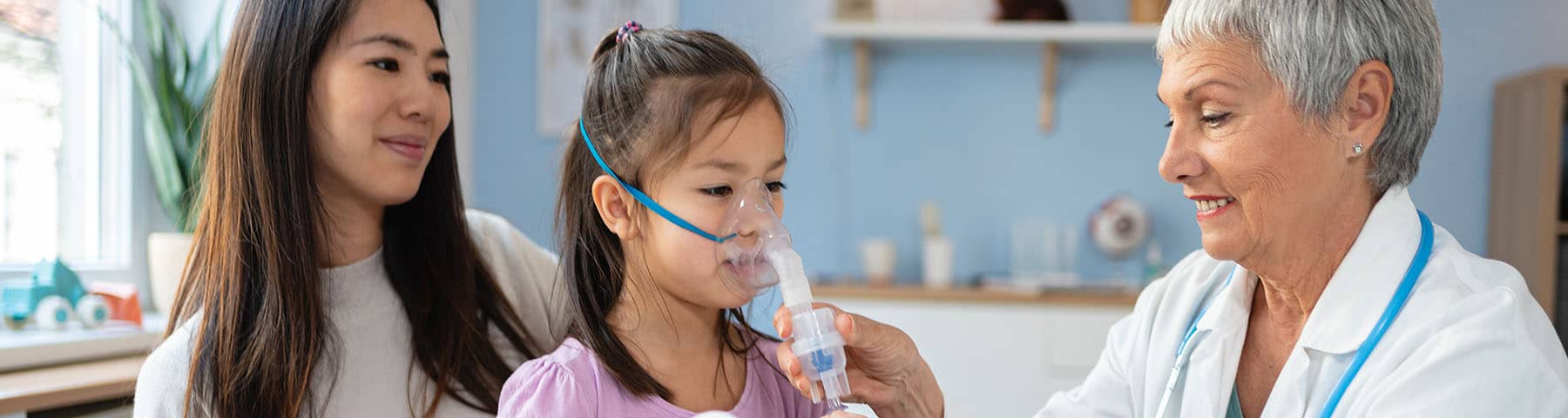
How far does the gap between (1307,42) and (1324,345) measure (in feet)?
1.10

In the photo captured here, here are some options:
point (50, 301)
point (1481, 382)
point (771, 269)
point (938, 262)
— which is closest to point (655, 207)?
point (771, 269)

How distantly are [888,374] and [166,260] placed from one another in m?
1.77

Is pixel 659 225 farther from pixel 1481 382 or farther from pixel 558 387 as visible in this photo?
pixel 1481 382

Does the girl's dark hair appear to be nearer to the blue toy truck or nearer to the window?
the blue toy truck

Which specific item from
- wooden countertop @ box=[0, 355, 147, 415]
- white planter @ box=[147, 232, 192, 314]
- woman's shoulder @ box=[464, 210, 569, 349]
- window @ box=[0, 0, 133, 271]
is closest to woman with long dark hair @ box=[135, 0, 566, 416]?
woman's shoulder @ box=[464, 210, 569, 349]

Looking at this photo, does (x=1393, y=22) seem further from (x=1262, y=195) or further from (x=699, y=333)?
(x=699, y=333)

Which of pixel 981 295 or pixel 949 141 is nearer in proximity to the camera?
pixel 981 295

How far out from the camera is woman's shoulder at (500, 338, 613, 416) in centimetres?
116

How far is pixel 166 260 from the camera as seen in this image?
236 cm

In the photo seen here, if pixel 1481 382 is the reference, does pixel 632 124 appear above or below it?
above

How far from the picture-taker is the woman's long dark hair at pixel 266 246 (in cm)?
142

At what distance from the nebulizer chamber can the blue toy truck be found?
5.32ft

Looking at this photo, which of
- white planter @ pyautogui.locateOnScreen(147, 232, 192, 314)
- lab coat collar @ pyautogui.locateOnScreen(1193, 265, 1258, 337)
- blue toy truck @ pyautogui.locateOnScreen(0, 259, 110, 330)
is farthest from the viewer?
white planter @ pyautogui.locateOnScreen(147, 232, 192, 314)

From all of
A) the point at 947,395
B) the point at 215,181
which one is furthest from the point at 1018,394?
the point at 215,181
